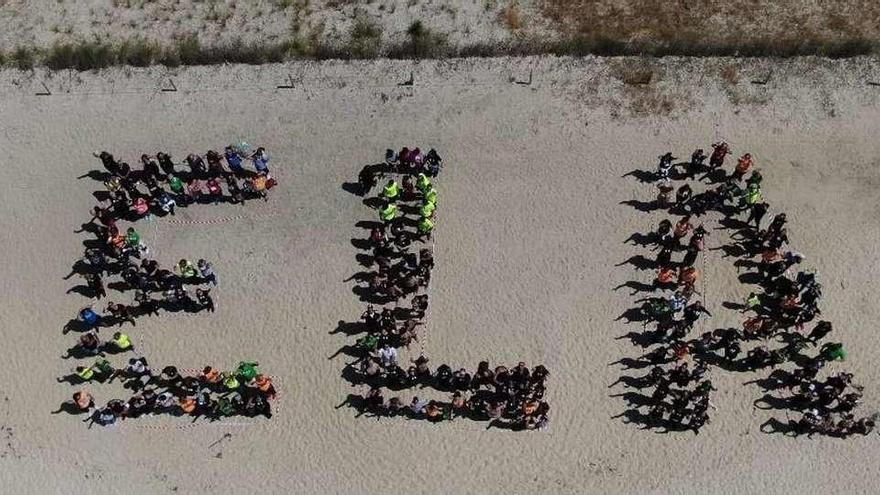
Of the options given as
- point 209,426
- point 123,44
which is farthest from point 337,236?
point 123,44

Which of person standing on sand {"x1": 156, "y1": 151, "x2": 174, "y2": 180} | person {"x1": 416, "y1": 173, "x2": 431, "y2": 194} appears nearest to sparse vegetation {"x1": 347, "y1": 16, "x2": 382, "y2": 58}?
person {"x1": 416, "y1": 173, "x2": 431, "y2": 194}

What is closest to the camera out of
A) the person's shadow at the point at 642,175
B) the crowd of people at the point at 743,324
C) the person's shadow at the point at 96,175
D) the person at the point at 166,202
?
the crowd of people at the point at 743,324

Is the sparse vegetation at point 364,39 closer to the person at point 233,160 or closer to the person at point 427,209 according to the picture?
the person at point 233,160

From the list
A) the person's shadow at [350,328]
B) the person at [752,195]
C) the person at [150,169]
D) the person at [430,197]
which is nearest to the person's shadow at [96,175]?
the person at [150,169]

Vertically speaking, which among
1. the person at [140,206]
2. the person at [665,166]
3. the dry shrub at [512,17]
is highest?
the dry shrub at [512,17]

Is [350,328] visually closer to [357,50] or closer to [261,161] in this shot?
[261,161]

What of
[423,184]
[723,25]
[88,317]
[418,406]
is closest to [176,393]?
[88,317]
